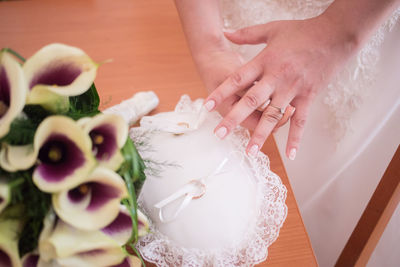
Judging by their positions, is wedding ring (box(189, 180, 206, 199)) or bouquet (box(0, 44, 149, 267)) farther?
wedding ring (box(189, 180, 206, 199))

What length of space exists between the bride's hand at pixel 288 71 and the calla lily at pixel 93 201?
1.19 feet

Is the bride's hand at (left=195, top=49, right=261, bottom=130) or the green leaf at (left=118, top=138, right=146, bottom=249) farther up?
the green leaf at (left=118, top=138, right=146, bottom=249)

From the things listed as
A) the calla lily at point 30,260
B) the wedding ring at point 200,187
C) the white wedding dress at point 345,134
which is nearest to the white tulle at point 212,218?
the wedding ring at point 200,187

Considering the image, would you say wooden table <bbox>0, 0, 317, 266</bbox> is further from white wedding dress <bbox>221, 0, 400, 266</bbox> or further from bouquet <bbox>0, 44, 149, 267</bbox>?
bouquet <bbox>0, 44, 149, 267</bbox>

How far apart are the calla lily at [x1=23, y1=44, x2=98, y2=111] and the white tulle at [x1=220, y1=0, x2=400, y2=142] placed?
2.28ft

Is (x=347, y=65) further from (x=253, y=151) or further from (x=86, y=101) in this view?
(x=86, y=101)

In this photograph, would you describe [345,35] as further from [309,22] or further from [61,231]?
[61,231]

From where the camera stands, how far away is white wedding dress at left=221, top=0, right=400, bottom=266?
77cm

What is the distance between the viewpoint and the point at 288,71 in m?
0.67

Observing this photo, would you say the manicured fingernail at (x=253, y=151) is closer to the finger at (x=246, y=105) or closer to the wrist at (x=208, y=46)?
the finger at (x=246, y=105)

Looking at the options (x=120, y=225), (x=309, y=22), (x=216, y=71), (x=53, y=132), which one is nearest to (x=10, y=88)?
(x=53, y=132)

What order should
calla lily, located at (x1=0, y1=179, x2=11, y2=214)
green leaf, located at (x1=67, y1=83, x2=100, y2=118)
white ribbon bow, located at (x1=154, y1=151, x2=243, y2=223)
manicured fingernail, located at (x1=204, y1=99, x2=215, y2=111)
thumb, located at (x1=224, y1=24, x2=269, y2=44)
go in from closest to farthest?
calla lily, located at (x1=0, y1=179, x2=11, y2=214) → green leaf, located at (x1=67, y1=83, x2=100, y2=118) → white ribbon bow, located at (x1=154, y1=151, x2=243, y2=223) → manicured fingernail, located at (x1=204, y1=99, x2=215, y2=111) → thumb, located at (x1=224, y1=24, x2=269, y2=44)

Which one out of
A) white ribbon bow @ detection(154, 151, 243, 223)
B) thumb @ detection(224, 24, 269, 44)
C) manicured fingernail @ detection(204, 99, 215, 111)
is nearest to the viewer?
white ribbon bow @ detection(154, 151, 243, 223)

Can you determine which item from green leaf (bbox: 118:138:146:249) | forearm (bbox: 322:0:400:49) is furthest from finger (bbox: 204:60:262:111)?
green leaf (bbox: 118:138:146:249)
